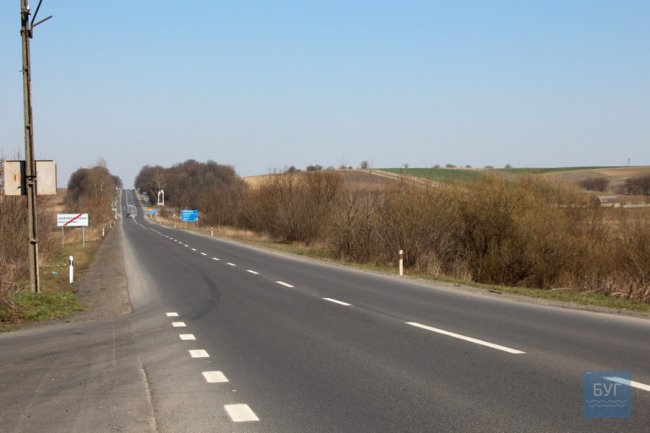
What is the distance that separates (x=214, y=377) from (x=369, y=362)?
6.47 feet

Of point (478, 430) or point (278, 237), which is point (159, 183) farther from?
point (478, 430)

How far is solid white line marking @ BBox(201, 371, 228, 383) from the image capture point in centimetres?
781

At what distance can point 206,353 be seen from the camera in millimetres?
9484

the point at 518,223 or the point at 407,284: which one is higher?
the point at 518,223

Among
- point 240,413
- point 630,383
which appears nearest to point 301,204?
point 630,383

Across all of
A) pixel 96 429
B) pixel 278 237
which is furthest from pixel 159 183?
pixel 96 429

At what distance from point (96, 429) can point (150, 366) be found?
A: 2.79 m

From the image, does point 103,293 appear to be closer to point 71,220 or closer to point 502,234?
point 502,234

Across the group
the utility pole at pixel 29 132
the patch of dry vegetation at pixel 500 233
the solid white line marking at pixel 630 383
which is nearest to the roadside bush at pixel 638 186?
the patch of dry vegetation at pixel 500 233

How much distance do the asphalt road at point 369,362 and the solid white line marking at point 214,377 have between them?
0.04 metres

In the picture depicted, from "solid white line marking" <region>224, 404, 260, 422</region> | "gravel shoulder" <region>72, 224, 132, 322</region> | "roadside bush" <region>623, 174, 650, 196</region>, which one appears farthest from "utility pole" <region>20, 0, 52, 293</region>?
"roadside bush" <region>623, 174, 650, 196</region>

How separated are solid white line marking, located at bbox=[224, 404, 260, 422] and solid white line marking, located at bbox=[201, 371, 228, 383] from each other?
3.66ft

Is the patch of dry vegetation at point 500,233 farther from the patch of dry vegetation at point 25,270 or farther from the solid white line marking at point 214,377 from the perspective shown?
the patch of dry vegetation at point 25,270

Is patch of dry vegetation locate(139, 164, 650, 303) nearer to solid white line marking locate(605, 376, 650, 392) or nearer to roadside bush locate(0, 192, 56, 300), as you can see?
solid white line marking locate(605, 376, 650, 392)
